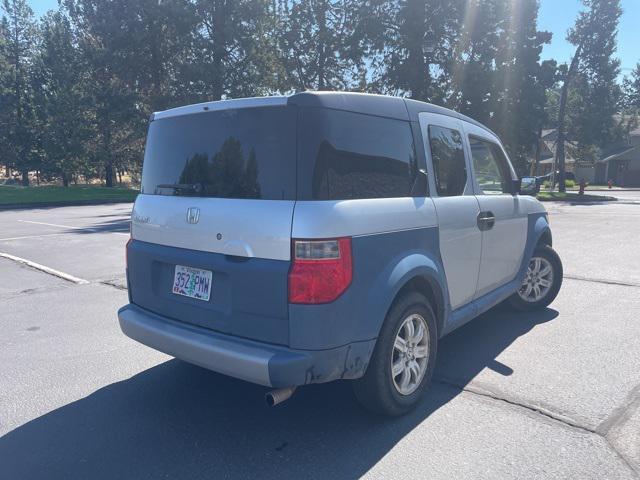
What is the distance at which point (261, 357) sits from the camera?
2.74 m

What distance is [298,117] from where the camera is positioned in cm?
284

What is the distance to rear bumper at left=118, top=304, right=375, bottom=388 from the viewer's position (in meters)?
2.71

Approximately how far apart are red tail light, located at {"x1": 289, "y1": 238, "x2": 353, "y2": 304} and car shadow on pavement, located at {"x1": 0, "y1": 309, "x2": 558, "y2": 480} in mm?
960

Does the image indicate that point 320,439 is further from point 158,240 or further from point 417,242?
point 158,240


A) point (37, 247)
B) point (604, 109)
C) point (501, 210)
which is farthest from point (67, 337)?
point (604, 109)

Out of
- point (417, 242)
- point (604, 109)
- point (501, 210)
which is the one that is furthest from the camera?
point (604, 109)

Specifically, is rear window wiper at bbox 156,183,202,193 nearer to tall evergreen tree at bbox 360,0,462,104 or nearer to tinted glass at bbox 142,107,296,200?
tinted glass at bbox 142,107,296,200

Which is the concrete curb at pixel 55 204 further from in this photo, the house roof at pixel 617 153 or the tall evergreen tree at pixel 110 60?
the house roof at pixel 617 153

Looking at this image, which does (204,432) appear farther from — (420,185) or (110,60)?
(110,60)

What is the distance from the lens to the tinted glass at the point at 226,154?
2.87m

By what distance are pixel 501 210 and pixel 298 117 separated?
2546 mm

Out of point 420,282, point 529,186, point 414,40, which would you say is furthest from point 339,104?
point 414,40

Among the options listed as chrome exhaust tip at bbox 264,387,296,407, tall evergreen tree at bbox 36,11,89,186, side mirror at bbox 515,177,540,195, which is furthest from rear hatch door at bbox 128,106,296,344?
tall evergreen tree at bbox 36,11,89,186

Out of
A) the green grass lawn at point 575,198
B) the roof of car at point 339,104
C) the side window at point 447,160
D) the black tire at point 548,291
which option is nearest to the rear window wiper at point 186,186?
the roof of car at point 339,104
